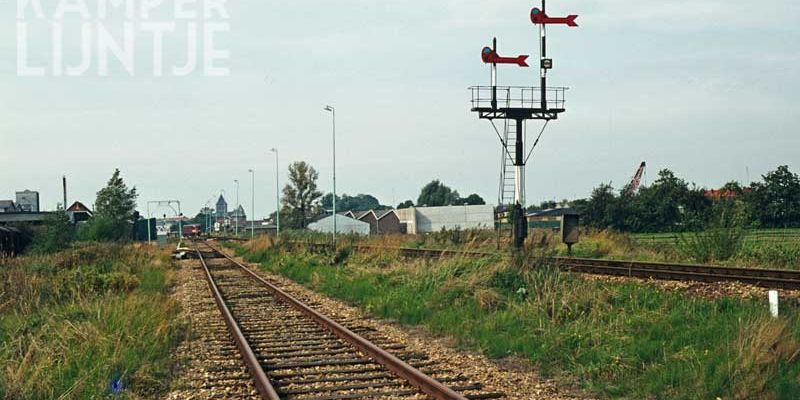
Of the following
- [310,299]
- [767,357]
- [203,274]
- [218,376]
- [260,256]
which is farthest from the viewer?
[260,256]

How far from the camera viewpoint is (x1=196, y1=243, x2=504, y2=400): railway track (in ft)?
28.6

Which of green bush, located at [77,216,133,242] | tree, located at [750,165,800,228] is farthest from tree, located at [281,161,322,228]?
tree, located at [750,165,800,228]

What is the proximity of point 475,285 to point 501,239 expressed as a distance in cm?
1773

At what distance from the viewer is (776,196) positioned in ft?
139

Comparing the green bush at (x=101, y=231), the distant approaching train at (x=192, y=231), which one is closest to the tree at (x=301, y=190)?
the distant approaching train at (x=192, y=231)

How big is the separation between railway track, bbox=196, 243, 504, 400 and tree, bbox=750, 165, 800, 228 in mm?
32772

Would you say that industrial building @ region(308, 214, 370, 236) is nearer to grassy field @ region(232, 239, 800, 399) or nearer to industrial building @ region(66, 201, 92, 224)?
industrial building @ region(66, 201, 92, 224)

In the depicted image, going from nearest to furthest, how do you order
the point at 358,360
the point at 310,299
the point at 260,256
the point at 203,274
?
the point at 358,360 → the point at 310,299 → the point at 203,274 → the point at 260,256

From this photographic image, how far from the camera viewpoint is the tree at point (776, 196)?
135 feet

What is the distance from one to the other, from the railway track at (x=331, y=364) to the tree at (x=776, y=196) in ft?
108

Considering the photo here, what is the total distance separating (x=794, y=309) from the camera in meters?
11.3

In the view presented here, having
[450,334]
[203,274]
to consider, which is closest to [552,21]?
[203,274]

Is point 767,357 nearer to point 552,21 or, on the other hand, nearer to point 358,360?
point 358,360

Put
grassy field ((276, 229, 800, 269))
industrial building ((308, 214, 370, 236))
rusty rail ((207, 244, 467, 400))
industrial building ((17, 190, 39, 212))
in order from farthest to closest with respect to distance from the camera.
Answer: industrial building ((17, 190, 39, 212)) < industrial building ((308, 214, 370, 236)) < grassy field ((276, 229, 800, 269)) < rusty rail ((207, 244, 467, 400))
